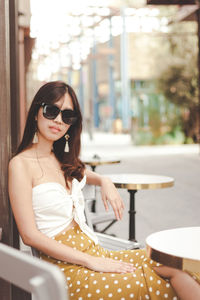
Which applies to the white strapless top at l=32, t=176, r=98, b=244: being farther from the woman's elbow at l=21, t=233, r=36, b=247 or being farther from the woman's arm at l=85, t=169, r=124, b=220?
the woman's arm at l=85, t=169, r=124, b=220

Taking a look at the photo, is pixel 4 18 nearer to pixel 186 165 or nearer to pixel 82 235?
pixel 82 235

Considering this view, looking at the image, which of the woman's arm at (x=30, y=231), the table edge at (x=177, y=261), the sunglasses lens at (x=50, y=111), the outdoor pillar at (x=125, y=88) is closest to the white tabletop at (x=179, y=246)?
the table edge at (x=177, y=261)

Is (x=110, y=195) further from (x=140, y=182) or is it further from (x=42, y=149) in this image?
(x=140, y=182)

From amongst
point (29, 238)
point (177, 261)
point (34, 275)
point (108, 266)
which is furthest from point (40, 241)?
point (34, 275)

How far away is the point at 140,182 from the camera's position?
11.8 feet

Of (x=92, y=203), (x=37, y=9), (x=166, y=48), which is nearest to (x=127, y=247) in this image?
(x=92, y=203)

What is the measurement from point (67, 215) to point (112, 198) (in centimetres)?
33

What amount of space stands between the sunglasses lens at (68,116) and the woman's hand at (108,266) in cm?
60

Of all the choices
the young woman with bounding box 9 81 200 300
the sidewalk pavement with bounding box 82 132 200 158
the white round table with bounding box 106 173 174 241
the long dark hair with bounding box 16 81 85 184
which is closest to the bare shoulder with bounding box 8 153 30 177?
the young woman with bounding box 9 81 200 300

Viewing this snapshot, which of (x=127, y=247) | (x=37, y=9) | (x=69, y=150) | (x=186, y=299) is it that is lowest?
(x=127, y=247)

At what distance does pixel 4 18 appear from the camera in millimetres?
1953

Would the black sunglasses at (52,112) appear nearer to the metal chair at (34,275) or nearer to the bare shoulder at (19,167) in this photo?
the bare shoulder at (19,167)

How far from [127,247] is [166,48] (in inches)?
770

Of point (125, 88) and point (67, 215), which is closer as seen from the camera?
point (67, 215)
